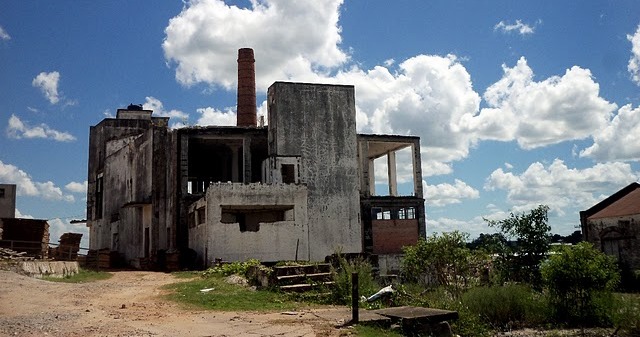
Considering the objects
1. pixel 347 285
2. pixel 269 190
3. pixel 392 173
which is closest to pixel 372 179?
pixel 392 173

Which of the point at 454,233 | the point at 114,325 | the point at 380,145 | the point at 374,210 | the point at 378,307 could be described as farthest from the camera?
the point at 380,145

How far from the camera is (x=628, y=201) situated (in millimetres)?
29188

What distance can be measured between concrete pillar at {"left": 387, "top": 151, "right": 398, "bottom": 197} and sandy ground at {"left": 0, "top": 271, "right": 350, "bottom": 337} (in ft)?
79.6

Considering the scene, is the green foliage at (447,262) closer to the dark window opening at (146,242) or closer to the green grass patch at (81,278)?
the green grass patch at (81,278)

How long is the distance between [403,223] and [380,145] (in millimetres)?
5776

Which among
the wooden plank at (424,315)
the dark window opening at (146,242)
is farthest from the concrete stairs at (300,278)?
the dark window opening at (146,242)

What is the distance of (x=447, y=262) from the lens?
16.1 meters

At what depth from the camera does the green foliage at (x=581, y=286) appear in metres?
13.9

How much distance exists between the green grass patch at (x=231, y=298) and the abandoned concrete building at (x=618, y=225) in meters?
18.9

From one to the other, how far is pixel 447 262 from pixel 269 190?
13695 mm

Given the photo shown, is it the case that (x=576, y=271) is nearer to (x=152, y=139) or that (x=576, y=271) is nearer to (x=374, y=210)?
(x=374, y=210)

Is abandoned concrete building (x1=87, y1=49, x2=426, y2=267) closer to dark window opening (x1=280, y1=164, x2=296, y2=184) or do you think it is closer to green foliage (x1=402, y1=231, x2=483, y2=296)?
dark window opening (x1=280, y1=164, x2=296, y2=184)

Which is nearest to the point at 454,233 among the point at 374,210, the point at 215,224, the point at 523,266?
the point at 523,266

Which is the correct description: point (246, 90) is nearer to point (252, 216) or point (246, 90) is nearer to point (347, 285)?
point (252, 216)
